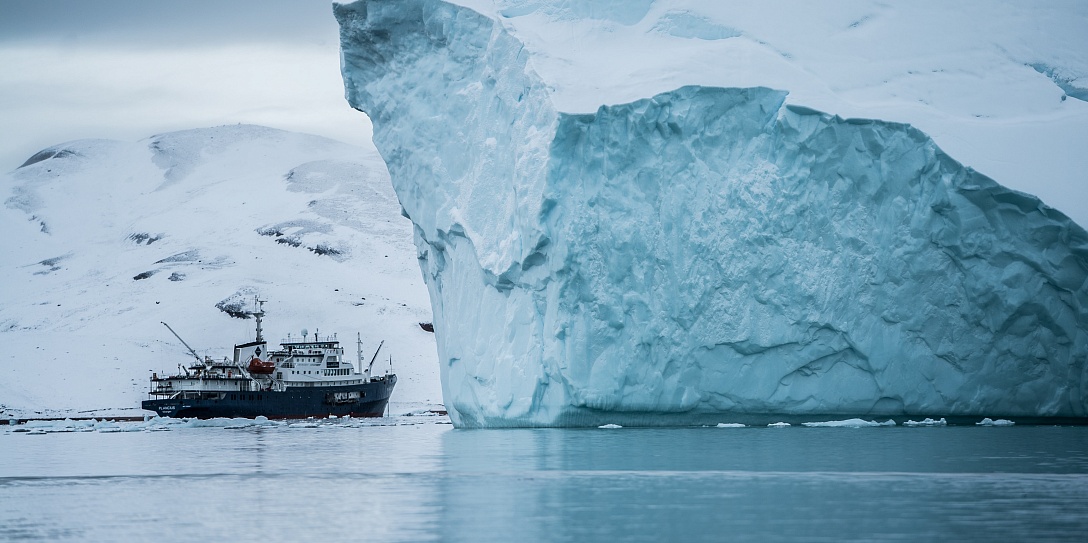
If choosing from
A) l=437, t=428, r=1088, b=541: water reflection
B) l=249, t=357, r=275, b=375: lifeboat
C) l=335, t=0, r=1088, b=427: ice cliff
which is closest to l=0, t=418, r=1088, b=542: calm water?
l=437, t=428, r=1088, b=541: water reflection

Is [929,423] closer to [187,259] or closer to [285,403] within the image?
[285,403]

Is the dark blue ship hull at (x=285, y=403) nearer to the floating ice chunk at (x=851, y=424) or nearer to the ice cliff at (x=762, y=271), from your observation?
the ice cliff at (x=762, y=271)

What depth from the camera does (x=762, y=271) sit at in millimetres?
21125

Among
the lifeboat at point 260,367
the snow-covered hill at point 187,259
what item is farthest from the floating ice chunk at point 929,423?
the snow-covered hill at point 187,259

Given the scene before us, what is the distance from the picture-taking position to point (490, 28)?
73.5ft

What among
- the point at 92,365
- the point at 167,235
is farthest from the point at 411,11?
the point at 167,235

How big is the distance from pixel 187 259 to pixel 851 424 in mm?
57639

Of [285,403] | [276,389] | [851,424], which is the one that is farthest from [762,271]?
[276,389]

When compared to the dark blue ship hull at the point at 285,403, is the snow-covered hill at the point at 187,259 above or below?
above

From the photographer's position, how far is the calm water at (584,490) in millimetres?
9336

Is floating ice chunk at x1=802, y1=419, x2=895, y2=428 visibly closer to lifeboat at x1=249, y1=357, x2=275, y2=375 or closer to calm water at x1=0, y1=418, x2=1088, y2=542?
calm water at x1=0, y1=418, x2=1088, y2=542

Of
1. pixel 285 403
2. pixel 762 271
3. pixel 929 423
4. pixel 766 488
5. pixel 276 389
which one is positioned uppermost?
pixel 762 271

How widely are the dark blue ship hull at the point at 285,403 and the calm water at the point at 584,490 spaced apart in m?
20.6

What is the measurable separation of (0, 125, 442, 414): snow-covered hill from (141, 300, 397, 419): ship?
6.75m
